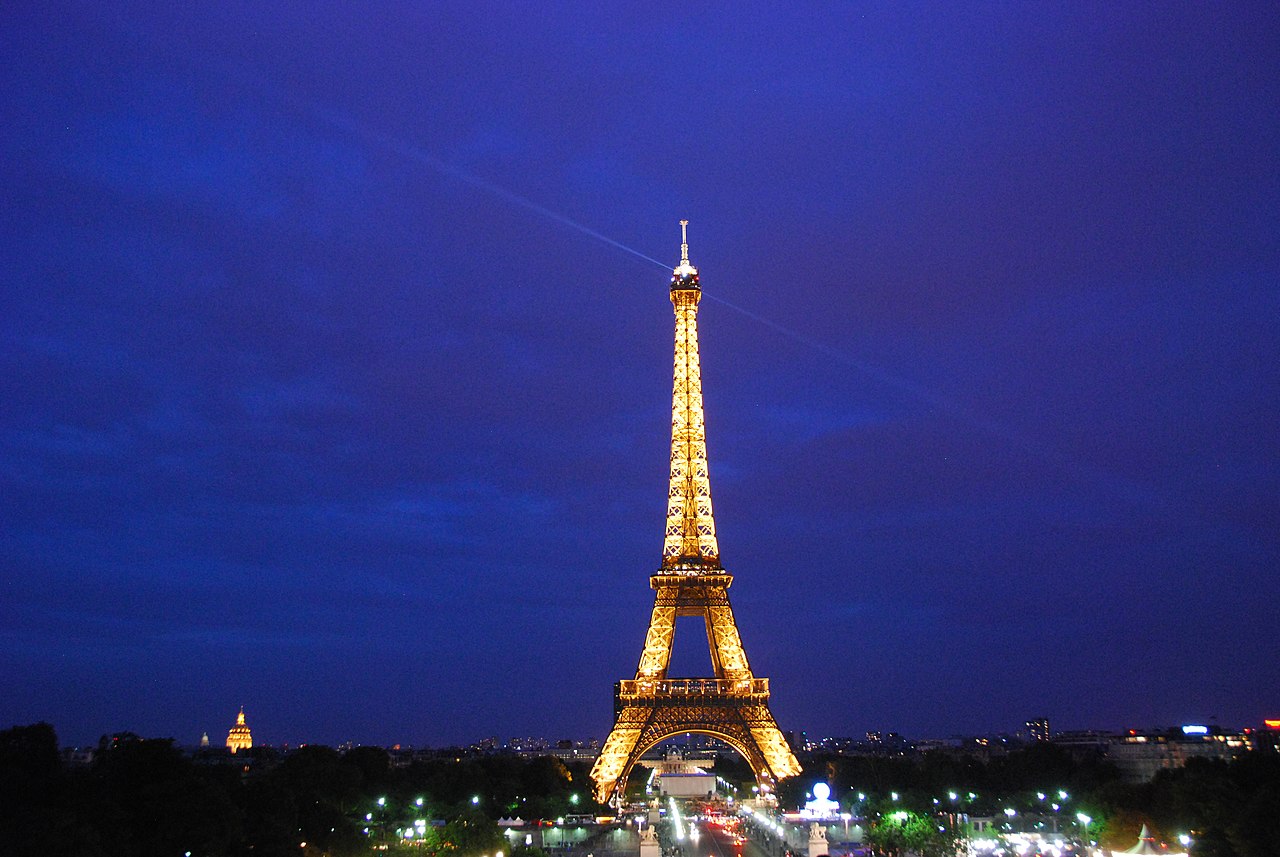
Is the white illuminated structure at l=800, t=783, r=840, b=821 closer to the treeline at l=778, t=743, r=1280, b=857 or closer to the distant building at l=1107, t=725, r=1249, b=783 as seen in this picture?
the treeline at l=778, t=743, r=1280, b=857

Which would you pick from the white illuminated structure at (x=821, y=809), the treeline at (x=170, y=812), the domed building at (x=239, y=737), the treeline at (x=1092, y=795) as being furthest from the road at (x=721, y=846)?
the domed building at (x=239, y=737)

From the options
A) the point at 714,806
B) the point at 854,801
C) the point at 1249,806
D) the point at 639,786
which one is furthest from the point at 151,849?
the point at 639,786

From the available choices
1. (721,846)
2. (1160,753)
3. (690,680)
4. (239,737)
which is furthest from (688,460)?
(239,737)

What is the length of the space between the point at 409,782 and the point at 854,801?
31.8 metres

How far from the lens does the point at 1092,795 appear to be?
62656 millimetres

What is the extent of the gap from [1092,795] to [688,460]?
3726 centimetres

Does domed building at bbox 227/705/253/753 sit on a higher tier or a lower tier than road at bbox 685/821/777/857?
higher

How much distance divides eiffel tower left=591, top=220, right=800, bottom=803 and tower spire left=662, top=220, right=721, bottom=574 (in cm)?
8

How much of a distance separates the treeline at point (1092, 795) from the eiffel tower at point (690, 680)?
516 cm

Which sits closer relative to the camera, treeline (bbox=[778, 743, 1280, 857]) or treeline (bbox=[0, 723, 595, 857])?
treeline (bbox=[0, 723, 595, 857])

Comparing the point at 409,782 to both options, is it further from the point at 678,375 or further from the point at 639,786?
the point at 639,786

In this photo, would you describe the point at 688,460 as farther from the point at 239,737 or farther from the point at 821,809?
the point at 239,737

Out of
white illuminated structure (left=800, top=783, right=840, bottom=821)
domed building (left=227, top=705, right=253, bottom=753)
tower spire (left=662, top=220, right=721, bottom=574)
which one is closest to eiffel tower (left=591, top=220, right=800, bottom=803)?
tower spire (left=662, top=220, right=721, bottom=574)

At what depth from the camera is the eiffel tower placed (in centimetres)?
8231
